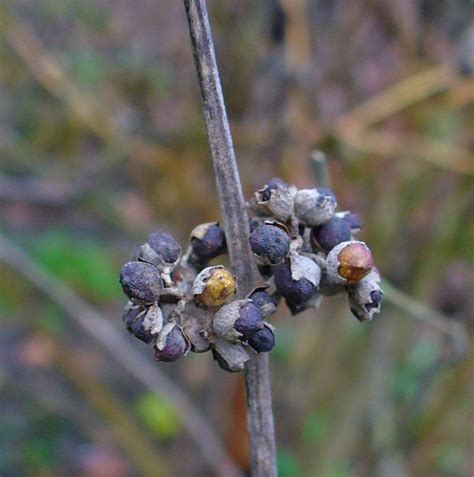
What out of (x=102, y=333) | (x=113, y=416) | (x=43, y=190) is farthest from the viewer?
(x=43, y=190)

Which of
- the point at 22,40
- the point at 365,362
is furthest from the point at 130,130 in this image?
the point at 365,362

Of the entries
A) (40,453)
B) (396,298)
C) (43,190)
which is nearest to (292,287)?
(396,298)

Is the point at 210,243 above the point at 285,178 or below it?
below

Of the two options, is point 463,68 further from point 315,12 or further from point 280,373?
point 280,373

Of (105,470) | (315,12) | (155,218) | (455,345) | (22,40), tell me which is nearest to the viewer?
(455,345)

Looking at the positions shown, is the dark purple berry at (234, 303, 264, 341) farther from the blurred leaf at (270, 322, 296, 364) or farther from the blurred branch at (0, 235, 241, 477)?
the blurred leaf at (270, 322, 296, 364)

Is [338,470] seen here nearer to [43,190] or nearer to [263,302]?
[43,190]
